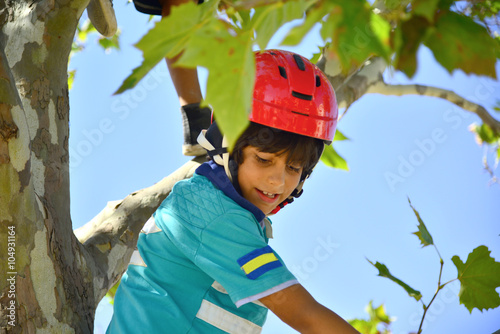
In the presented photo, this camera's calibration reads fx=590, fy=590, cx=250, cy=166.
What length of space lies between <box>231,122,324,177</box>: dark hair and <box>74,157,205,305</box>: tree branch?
A: 2.73 ft

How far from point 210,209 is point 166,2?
2.29m

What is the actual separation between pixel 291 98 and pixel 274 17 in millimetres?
1869

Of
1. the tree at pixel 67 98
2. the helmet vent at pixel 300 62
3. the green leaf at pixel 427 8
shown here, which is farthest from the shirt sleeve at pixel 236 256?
the green leaf at pixel 427 8

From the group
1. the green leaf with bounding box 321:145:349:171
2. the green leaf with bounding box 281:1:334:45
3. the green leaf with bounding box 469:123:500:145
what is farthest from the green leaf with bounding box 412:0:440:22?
the green leaf with bounding box 469:123:500:145

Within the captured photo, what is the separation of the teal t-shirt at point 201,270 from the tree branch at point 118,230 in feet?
0.82

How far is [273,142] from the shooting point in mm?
2855

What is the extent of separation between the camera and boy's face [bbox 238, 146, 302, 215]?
2.84 metres

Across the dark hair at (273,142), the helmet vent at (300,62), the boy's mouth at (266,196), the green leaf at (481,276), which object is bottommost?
the green leaf at (481,276)

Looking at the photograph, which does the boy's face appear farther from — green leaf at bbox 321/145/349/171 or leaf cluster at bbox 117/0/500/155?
leaf cluster at bbox 117/0/500/155

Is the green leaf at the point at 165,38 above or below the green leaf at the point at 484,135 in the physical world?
below

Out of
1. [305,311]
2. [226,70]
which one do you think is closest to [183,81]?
[305,311]

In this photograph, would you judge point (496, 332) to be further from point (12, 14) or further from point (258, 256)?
point (12, 14)

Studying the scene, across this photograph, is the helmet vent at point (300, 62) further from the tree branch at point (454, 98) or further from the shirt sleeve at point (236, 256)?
the tree branch at point (454, 98)

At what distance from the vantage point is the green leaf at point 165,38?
1100 mm
